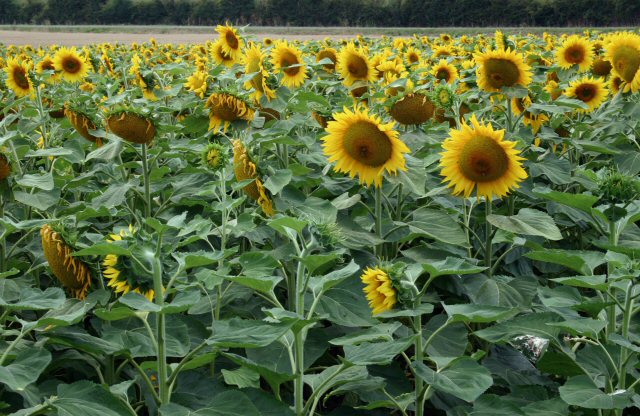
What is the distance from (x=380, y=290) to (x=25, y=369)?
2.66ft

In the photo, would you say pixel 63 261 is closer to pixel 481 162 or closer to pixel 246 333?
pixel 246 333

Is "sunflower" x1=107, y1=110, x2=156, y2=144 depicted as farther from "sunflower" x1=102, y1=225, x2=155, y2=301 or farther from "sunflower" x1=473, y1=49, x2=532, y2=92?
"sunflower" x1=473, y1=49, x2=532, y2=92

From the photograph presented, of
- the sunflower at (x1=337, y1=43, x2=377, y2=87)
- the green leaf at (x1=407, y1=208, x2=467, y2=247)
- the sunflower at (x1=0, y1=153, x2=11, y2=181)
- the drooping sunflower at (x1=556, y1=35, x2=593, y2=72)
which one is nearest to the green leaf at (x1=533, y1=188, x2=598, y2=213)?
the green leaf at (x1=407, y1=208, x2=467, y2=247)

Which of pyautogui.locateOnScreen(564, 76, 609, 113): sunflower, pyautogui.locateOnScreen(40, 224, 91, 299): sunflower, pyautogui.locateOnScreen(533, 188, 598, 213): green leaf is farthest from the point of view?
pyautogui.locateOnScreen(564, 76, 609, 113): sunflower

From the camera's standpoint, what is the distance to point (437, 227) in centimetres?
251

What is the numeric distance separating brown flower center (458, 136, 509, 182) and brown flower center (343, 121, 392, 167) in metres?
0.25

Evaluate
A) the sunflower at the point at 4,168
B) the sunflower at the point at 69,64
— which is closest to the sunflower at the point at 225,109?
the sunflower at the point at 4,168

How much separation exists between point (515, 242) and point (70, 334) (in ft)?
4.83

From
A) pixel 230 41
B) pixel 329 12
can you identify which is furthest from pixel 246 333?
pixel 329 12

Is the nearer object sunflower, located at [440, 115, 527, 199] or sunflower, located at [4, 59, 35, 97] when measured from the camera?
sunflower, located at [440, 115, 527, 199]

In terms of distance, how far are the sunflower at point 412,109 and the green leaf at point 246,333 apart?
1.50 m

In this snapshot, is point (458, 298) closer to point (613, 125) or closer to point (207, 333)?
point (207, 333)

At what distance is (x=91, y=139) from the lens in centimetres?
340

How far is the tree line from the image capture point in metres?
39.2
